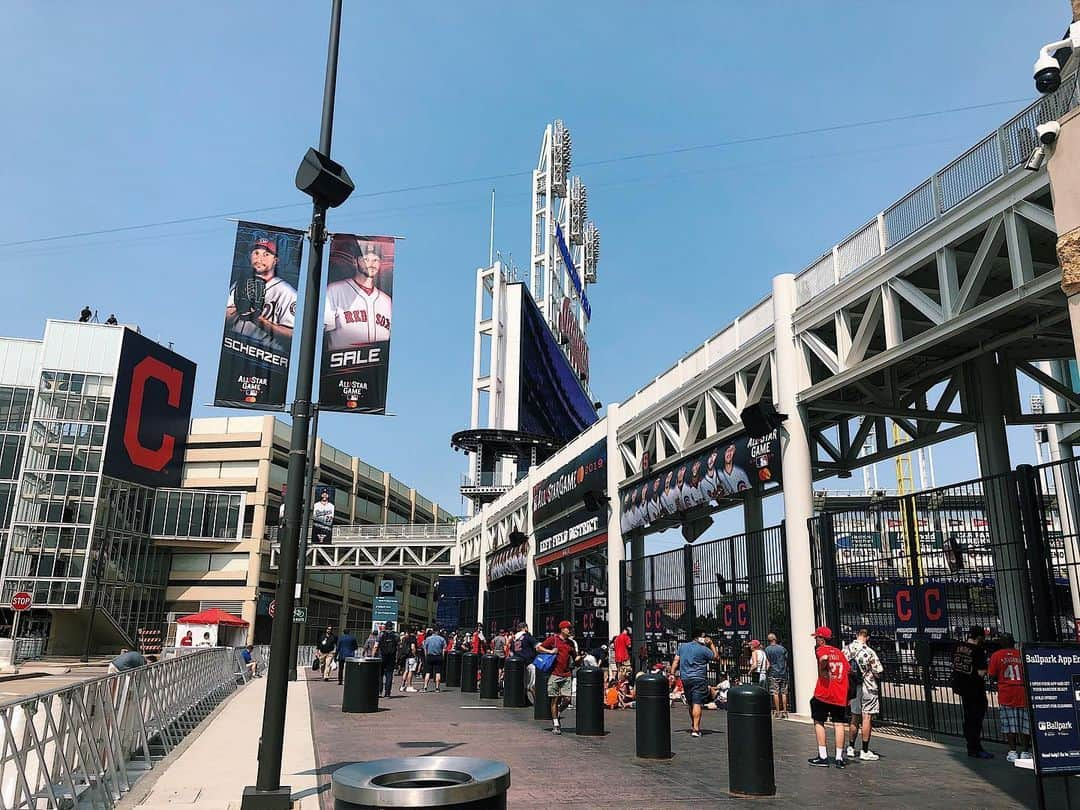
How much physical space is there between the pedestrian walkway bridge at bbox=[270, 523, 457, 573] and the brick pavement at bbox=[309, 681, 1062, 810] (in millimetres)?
45543

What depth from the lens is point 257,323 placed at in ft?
32.0

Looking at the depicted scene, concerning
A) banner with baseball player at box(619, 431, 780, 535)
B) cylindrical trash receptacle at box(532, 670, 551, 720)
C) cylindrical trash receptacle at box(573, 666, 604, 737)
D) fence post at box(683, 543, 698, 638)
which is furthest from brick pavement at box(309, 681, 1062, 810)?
banner with baseball player at box(619, 431, 780, 535)

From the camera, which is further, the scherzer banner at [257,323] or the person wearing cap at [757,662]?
the person wearing cap at [757,662]

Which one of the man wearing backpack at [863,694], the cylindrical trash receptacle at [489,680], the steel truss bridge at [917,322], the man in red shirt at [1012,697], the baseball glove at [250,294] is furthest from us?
the cylindrical trash receptacle at [489,680]

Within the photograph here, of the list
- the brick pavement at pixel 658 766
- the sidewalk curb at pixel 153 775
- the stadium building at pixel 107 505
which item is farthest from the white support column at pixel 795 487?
the stadium building at pixel 107 505

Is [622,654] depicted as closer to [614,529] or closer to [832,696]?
[614,529]

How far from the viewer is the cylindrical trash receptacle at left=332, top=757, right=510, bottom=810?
369 cm

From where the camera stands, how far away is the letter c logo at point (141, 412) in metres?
58.2

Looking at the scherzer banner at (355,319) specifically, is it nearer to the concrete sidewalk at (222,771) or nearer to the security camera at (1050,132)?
the concrete sidewalk at (222,771)

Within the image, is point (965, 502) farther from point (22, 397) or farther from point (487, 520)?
point (22, 397)

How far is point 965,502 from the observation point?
13672 mm

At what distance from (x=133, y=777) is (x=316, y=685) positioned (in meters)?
17.9

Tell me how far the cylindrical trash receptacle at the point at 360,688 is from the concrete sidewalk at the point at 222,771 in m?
1.45

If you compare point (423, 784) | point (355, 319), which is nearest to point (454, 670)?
point (355, 319)
